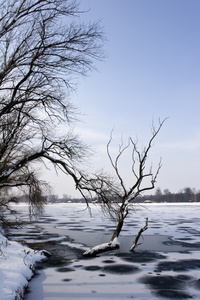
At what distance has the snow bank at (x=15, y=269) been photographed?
20.1 ft

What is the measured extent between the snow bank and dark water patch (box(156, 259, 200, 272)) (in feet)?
14.4

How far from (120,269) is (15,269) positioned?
11.4 feet

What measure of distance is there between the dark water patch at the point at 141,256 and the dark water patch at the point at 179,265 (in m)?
0.76

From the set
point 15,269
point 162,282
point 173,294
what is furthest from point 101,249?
point 173,294

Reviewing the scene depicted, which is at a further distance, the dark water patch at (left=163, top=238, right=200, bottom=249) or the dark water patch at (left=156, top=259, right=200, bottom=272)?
the dark water patch at (left=163, top=238, right=200, bottom=249)

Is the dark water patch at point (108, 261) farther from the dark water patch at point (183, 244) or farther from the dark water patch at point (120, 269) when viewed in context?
the dark water patch at point (183, 244)

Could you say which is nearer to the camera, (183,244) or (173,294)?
(173,294)

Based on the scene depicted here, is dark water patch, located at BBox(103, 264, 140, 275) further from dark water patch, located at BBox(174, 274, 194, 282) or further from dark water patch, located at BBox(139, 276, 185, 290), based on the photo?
dark water patch, located at BBox(174, 274, 194, 282)

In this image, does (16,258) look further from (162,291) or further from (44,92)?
(44,92)

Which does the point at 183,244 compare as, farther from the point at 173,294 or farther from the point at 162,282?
the point at 173,294

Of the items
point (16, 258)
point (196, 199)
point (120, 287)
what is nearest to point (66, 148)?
point (16, 258)

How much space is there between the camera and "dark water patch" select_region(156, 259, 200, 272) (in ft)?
28.2

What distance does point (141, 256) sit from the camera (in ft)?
34.5

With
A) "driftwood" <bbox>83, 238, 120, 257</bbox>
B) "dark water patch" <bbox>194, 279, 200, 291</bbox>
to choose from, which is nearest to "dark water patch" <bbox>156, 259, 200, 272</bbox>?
"dark water patch" <bbox>194, 279, 200, 291</bbox>
